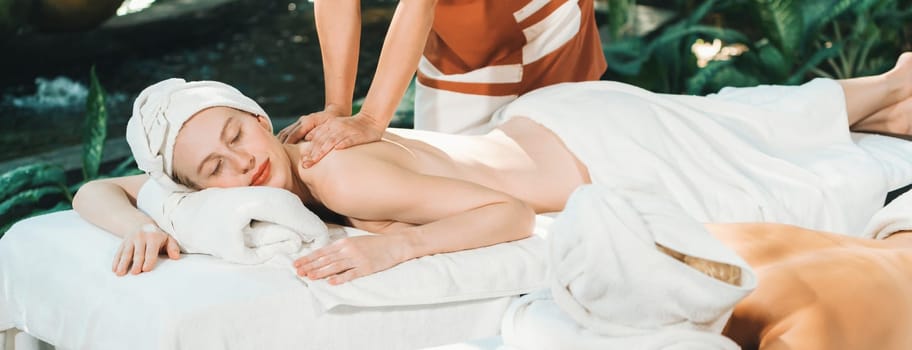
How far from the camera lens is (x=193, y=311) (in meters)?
1.79

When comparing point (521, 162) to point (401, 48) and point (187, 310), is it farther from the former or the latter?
point (187, 310)

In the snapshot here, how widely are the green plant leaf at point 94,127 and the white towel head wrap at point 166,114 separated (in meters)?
1.78

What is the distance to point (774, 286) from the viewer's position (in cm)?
138

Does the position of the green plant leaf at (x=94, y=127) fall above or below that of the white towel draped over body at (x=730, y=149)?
below

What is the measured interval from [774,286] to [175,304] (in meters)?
1.00

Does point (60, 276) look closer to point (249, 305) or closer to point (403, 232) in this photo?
point (249, 305)

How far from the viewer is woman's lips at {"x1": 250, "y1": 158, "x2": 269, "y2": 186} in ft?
6.93

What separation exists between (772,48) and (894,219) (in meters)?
3.23

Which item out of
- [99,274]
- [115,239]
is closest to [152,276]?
[99,274]

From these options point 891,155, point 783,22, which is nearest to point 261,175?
point 891,155

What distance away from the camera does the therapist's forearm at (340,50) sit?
2.57 meters

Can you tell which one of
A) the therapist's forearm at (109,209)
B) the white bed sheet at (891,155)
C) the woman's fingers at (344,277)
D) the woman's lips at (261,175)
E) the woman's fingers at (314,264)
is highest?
the woman's lips at (261,175)

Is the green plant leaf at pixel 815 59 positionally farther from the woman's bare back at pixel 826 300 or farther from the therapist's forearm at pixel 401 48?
the woman's bare back at pixel 826 300

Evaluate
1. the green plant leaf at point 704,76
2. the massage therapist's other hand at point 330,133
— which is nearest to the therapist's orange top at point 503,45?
the massage therapist's other hand at point 330,133
